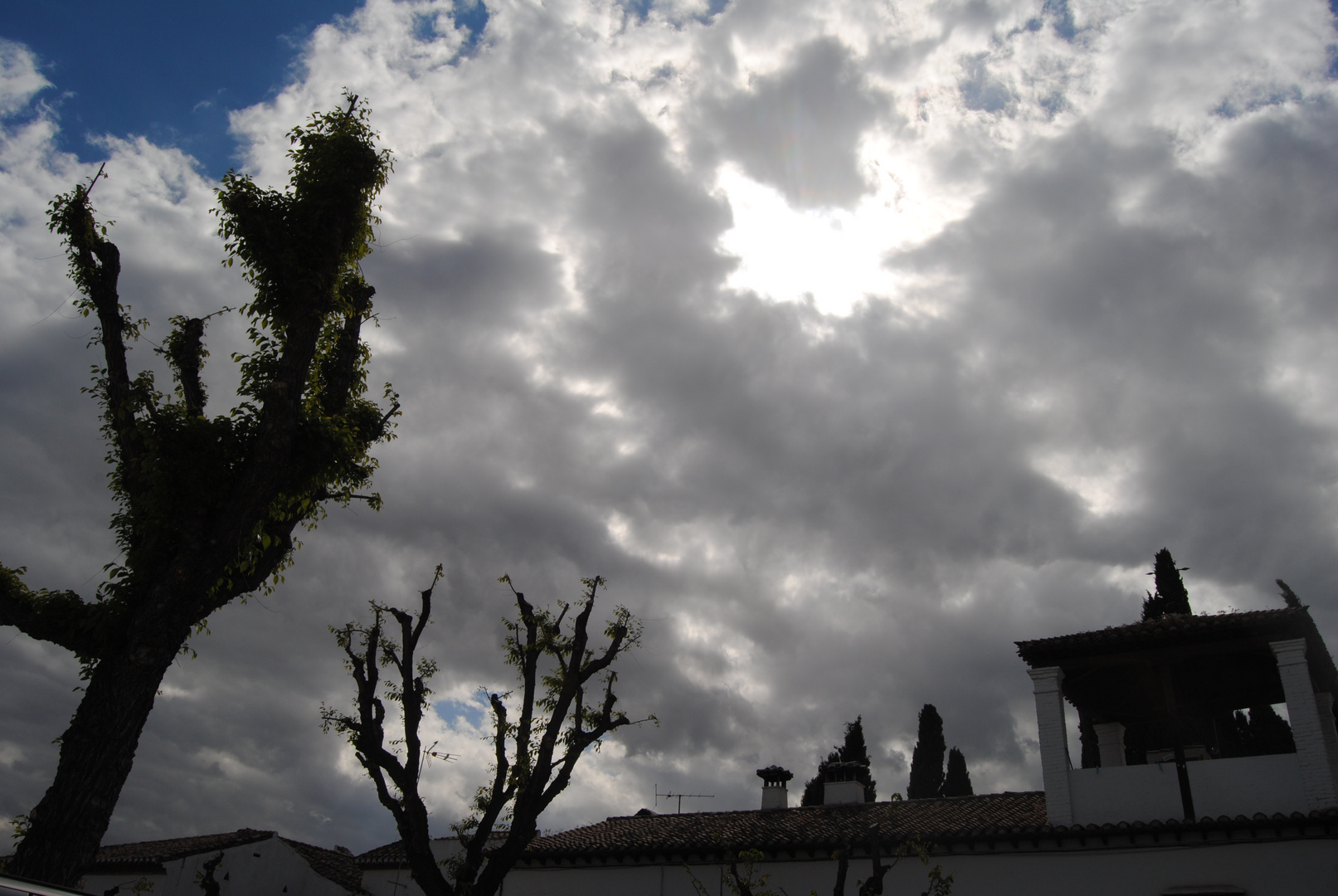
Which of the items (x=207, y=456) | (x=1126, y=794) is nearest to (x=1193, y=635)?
(x=1126, y=794)

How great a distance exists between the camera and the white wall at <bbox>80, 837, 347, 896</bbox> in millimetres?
25875

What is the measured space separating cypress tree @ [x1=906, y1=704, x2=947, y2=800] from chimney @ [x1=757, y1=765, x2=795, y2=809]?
17.8m

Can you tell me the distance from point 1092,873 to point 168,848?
3007 centimetres

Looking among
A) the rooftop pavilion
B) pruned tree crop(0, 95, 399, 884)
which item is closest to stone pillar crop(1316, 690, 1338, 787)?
the rooftop pavilion

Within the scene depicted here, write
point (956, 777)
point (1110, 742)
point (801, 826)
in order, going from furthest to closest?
1. point (956, 777)
2. point (1110, 742)
3. point (801, 826)

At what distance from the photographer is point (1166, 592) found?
2706 centimetres

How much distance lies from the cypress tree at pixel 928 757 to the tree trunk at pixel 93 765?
3506 centimetres

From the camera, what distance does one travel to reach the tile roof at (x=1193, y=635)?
43.3 ft

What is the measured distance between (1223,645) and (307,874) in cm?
2761

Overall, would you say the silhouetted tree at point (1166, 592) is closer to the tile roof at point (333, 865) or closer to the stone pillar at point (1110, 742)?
the stone pillar at point (1110, 742)

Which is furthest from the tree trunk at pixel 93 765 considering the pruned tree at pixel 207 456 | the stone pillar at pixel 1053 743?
the stone pillar at pixel 1053 743

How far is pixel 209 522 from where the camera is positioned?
29.2 ft

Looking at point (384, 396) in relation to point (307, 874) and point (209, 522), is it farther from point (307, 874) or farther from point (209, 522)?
point (307, 874)

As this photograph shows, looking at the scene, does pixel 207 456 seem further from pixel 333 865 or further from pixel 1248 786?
pixel 333 865
